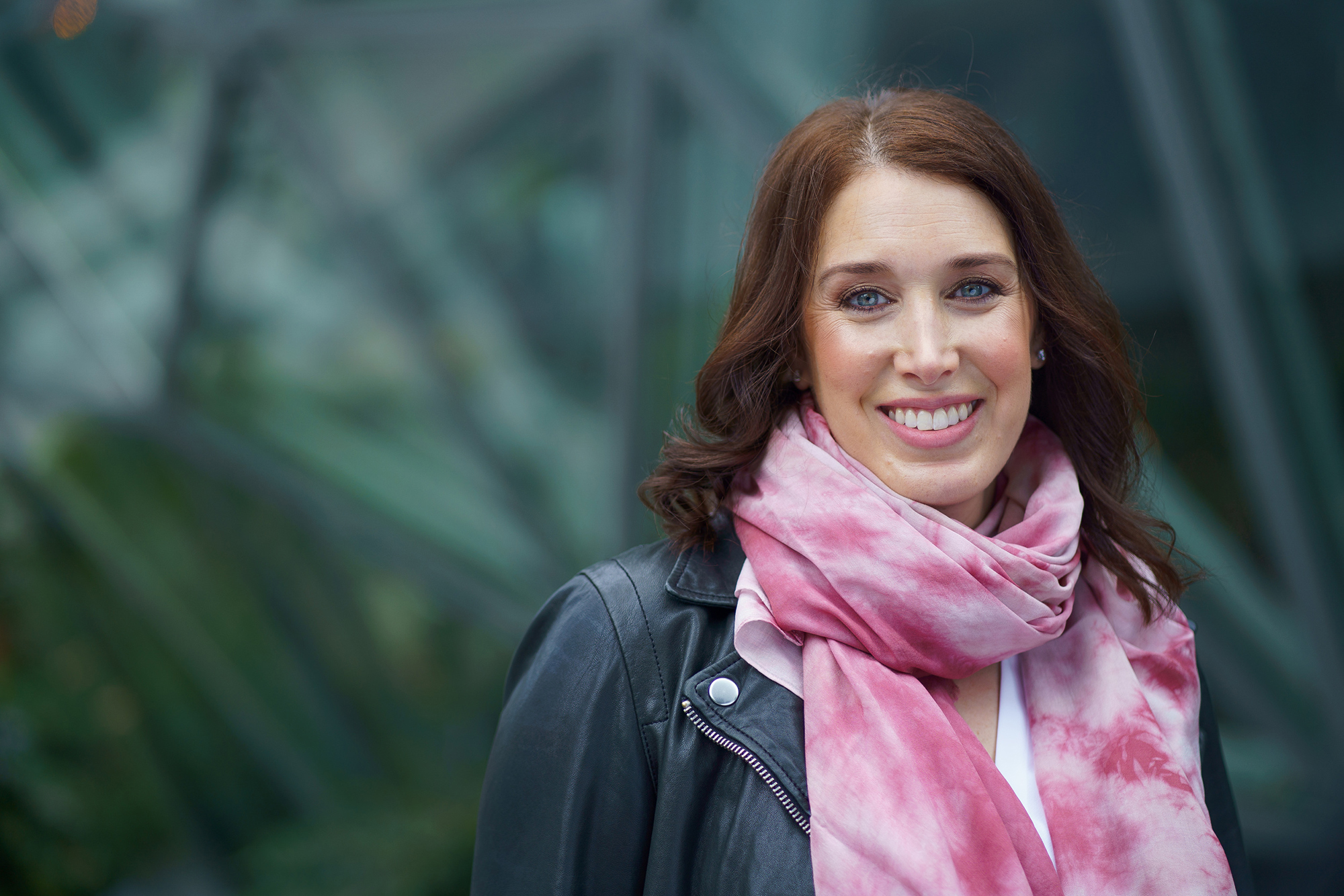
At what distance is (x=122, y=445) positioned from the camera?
5.40 m

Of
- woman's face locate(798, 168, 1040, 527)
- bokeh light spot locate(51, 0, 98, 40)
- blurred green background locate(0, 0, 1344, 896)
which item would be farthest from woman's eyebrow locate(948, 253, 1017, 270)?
bokeh light spot locate(51, 0, 98, 40)

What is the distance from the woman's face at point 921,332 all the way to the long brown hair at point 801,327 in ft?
0.13

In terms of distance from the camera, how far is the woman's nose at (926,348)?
4.84 feet

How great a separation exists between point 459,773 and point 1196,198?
167 inches

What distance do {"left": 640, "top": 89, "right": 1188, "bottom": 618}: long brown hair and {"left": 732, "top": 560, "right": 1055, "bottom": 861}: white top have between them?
15cm

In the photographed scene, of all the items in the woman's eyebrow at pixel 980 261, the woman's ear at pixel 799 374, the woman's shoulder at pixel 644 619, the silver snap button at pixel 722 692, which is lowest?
the silver snap button at pixel 722 692

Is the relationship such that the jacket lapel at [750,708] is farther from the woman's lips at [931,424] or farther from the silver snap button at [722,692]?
the woman's lips at [931,424]

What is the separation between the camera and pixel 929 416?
1.53 metres

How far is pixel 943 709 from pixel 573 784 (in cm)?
57

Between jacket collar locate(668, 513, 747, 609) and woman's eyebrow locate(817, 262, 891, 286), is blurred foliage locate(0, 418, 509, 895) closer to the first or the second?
jacket collar locate(668, 513, 747, 609)

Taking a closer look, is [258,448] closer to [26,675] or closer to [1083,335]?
[26,675]

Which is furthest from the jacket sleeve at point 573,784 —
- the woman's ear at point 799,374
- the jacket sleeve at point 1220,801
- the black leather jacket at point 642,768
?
the jacket sleeve at point 1220,801

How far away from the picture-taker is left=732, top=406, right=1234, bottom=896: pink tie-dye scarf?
54.1 inches

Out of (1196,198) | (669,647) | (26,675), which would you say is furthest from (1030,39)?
(26,675)
